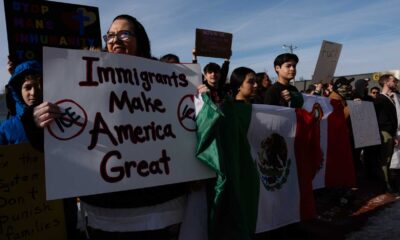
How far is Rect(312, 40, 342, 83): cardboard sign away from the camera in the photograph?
5.36m

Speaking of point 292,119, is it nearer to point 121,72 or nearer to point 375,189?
point 121,72

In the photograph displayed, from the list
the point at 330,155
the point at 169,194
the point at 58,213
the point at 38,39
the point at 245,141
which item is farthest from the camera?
the point at 330,155

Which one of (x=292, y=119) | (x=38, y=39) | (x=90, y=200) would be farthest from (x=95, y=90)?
(x=292, y=119)

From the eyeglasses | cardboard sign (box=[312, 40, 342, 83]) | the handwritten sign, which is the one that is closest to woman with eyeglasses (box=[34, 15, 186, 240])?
the eyeglasses

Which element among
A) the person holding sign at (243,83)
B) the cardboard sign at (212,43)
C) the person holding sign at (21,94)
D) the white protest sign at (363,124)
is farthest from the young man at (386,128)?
the person holding sign at (21,94)

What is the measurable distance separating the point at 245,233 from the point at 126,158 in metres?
0.86

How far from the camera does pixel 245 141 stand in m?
2.67

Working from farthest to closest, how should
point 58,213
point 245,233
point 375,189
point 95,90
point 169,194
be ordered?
point 375,189 → point 58,213 → point 245,233 → point 169,194 → point 95,90

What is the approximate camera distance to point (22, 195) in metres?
2.31

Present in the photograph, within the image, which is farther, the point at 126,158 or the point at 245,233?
the point at 245,233

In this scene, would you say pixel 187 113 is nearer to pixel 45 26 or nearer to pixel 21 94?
pixel 21 94

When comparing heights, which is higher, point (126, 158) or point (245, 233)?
point (126, 158)

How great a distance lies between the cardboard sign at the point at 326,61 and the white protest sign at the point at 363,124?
2.28 feet

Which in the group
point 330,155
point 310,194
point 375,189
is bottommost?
point 375,189
